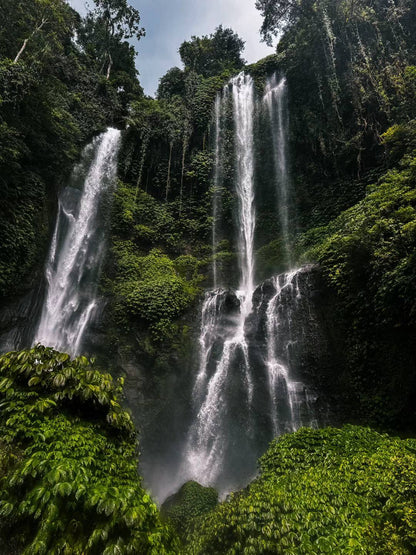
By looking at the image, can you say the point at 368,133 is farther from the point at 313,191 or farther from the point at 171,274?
the point at 171,274

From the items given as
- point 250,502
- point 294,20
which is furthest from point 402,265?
point 294,20

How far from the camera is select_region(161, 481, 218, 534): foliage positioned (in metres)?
6.74

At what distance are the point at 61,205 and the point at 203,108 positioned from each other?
13.1 meters

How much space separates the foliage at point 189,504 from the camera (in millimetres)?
6738

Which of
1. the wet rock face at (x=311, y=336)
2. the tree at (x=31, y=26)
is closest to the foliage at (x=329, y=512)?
the wet rock face at (x=311, y=336)

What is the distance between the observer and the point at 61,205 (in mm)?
16859

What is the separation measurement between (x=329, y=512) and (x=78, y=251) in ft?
53.5

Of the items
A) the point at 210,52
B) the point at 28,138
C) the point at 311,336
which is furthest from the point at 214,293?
the point at 210,52

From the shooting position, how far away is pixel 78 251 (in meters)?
16.4

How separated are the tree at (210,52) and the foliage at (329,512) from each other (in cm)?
3386

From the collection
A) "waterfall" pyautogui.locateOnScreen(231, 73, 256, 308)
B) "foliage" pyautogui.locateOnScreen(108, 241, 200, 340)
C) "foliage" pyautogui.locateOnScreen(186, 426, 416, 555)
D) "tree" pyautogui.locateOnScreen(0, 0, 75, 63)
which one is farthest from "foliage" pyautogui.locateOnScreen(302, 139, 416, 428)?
"tree" pyautogui.locateOnScreen(0, 0, 75, 63)

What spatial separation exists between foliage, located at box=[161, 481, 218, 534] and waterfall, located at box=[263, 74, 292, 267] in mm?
12127

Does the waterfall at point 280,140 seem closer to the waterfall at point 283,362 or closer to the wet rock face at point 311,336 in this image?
the waterfall at point 283,362

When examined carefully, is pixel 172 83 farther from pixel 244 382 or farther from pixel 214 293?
pixel 244 382
